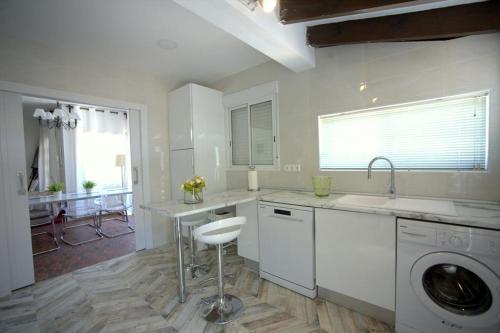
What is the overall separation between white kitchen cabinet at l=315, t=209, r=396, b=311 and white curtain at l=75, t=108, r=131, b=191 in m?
5.11

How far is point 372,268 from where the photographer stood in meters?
1.61

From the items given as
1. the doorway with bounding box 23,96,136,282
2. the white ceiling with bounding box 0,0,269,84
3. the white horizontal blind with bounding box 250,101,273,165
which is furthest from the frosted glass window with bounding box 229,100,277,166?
the doorway with bounding box 23,96,136,282

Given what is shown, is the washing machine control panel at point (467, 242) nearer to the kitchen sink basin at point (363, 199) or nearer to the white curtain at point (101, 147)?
the kitchen sink basin at point (363, 199)

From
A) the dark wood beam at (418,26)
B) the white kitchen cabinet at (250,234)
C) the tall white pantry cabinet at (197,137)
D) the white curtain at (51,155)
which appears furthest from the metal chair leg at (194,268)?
the white curtain at (51,155)

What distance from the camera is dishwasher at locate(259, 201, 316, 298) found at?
1905 mm

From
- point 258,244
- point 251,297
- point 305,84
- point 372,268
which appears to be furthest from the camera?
point 305,84

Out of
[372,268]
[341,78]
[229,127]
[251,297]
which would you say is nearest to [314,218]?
[372,268]

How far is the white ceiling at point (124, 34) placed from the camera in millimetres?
1797

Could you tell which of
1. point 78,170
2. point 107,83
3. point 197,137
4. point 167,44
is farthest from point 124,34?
point 78,170

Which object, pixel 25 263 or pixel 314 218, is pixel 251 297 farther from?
pixel 25 263

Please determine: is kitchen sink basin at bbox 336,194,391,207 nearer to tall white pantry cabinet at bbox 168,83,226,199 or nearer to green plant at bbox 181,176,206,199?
green plant at bbox 181,176,206,199

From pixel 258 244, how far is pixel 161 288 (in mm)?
1090

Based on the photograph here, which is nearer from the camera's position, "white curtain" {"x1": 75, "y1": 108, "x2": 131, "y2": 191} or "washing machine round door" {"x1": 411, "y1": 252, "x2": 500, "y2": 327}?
"washing machine round door" {"x1": 411, "y1": 252, "x2": 500, "y2": 327}

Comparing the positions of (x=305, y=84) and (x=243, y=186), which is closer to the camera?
(x=305, y=84)
